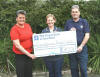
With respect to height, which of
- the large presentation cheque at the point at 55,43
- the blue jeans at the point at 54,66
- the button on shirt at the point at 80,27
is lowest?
the blue jeans at the point at 54,66

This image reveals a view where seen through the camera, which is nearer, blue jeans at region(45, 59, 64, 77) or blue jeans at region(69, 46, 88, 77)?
blue jeans at region(45, 59, 64, 77)

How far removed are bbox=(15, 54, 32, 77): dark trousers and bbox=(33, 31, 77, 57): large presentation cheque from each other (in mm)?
268

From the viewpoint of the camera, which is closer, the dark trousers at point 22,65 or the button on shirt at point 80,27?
the dark trousers at point 22,65

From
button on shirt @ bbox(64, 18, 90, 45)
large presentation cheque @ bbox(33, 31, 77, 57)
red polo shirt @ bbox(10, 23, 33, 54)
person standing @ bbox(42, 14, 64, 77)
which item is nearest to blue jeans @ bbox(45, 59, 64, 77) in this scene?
person standing @ bbox(42, 14, 64, 77)

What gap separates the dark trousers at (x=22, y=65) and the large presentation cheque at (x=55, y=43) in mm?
268

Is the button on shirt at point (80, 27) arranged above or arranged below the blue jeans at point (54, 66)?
above

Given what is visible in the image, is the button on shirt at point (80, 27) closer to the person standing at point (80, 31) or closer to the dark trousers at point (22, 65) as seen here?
the person standing at point (80, 31)

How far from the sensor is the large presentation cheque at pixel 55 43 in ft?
11.3

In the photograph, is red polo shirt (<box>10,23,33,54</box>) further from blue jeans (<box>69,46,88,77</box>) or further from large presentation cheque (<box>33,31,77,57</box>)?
blue jeans (<box>69,46,88,77</box>)

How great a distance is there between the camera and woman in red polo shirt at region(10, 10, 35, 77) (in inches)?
121

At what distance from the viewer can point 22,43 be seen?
3.17m

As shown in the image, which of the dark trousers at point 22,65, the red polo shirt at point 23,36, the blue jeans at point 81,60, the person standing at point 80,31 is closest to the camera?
the red polo shirt at point 23,36

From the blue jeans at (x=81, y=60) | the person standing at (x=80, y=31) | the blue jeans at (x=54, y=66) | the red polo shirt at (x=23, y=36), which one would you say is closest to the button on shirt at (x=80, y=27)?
the person standing at (x=80, y=31)

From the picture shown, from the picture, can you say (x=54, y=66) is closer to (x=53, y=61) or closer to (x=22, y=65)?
(x=53, y=61)
